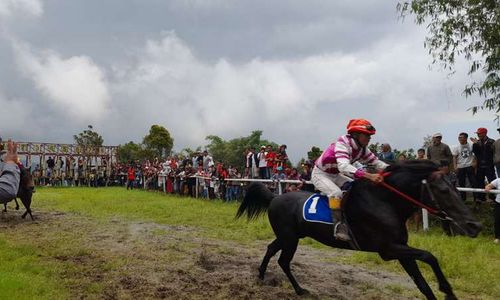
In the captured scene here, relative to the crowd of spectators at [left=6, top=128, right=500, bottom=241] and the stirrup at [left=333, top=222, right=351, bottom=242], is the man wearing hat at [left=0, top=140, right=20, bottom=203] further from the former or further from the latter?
the crowd of spectators at [left=6, top=128, right=500, bottom=241]

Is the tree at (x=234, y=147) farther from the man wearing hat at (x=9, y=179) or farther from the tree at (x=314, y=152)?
the man wearing hat at (x=9, y=179)

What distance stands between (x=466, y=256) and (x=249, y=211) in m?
4.36

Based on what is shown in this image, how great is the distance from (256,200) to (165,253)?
221 centimetres

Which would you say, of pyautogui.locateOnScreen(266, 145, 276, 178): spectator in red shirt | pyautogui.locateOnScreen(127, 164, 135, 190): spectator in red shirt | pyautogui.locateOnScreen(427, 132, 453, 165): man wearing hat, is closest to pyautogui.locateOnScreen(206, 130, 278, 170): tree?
pyautogui.locateOnScreen(127, 164, 135, 190): spectator in red shirt

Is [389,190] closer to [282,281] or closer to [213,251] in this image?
[282,281]

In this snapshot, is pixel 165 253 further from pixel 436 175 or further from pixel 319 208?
pixel 436 175

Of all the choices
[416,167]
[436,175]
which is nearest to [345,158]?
[416,167]

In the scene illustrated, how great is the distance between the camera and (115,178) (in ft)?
132

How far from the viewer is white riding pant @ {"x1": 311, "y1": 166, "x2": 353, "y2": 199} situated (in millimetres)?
6697

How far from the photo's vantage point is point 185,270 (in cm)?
787

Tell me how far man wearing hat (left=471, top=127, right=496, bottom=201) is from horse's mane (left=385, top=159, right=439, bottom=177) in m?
7.35

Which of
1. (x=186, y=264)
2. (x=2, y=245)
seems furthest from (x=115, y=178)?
(x=186, y=264)

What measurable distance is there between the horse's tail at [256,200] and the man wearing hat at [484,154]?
7.17 metres

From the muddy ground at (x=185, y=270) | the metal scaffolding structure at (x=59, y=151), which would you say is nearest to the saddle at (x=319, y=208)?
the muddy ground at (x=185, y=270)
